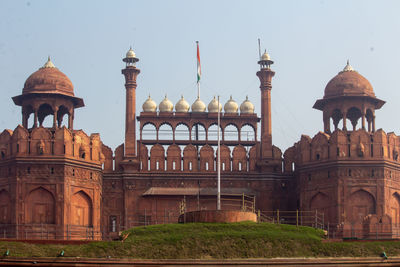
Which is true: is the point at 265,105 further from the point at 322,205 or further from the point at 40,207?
the point at 40,207

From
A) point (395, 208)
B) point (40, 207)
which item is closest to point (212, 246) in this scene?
point (40, 207)

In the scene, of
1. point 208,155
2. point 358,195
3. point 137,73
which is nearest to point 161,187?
point 208,155

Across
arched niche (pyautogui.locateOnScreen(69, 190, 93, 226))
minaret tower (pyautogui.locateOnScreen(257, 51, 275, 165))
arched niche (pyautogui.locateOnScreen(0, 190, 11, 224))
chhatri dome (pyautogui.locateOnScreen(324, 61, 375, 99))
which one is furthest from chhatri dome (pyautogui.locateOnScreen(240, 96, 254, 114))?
arched niche (pyautogui.locateOnScreen(0, 190, 11, 224))

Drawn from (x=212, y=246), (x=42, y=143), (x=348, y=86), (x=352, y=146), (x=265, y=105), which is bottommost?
(x=212, y=246)

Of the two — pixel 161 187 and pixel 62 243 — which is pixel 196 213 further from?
pixel 161 187

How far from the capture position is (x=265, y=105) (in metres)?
64.2

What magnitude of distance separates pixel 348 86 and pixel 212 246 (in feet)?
70.9

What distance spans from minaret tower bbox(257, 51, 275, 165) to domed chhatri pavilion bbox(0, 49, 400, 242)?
7 centimetres

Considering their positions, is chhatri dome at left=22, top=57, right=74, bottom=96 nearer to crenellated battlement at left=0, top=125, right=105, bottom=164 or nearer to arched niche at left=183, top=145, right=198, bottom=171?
crenellated battlement at left=0, top=125, right=105, bottom=164

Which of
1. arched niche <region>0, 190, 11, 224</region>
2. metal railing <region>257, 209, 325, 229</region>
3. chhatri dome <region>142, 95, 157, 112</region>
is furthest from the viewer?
chhatri dome <region>142, 95, 157, 112</region>

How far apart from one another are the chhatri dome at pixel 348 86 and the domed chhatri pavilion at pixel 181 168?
0.08 metres

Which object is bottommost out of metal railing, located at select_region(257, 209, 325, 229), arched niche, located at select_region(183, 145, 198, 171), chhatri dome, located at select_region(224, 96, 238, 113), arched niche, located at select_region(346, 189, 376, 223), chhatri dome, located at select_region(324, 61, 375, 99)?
metal railing, located at select_region(257, 209, 325, 229)

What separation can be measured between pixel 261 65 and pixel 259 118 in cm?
393

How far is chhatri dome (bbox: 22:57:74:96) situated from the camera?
197 feet
